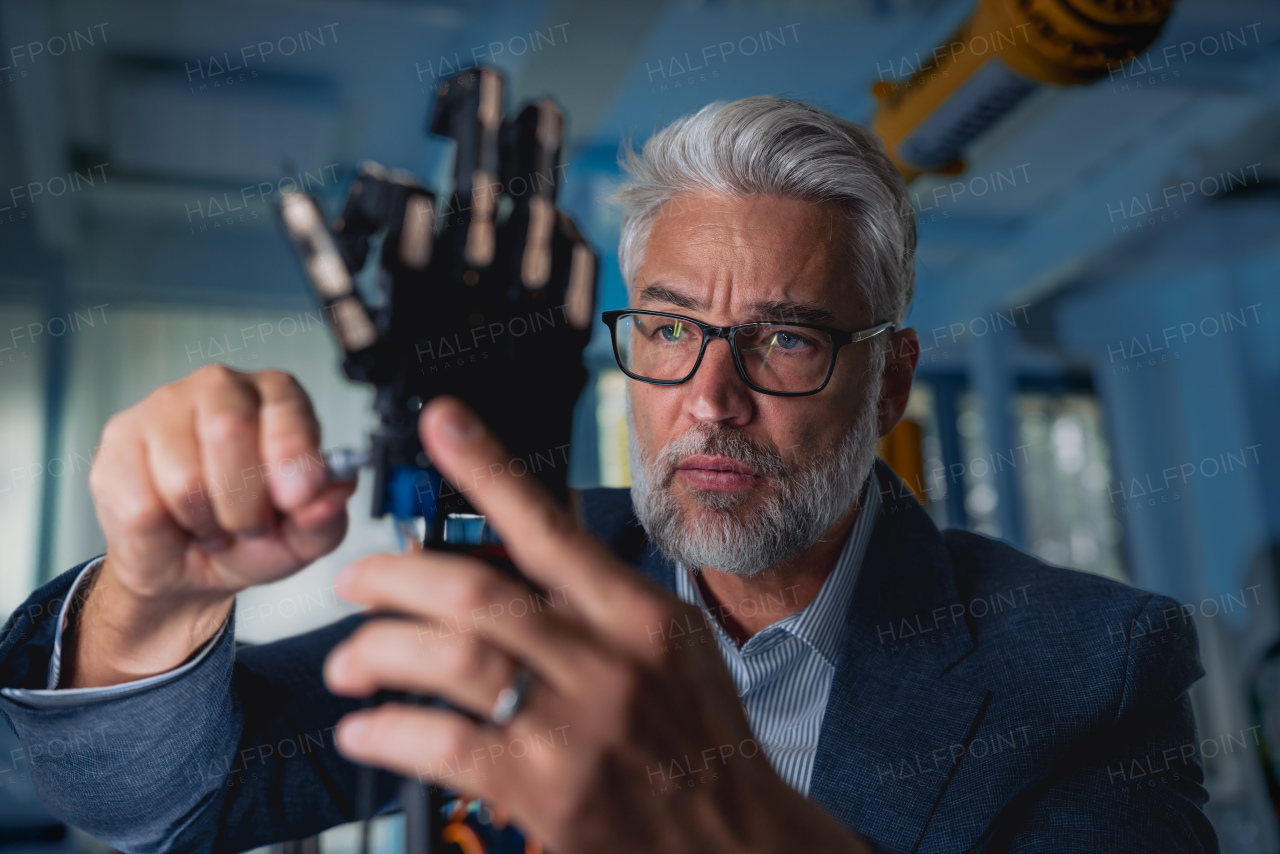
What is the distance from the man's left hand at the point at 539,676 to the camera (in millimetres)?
343

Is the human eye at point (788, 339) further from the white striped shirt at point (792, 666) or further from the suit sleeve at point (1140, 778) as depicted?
the suit sleeve at point (1140, 778)

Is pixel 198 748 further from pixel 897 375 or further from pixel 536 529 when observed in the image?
pixel 897 375

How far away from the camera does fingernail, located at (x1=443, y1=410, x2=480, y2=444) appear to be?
0.36 meters

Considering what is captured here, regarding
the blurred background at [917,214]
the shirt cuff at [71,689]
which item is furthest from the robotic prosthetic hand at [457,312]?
the blurred background at [917,214]

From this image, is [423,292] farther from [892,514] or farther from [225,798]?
[892,514]

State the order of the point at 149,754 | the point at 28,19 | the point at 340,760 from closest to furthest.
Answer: the point at 149,754, the point at 340,760, the point at 28,19

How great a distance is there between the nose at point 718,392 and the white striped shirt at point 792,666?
26 centimetres

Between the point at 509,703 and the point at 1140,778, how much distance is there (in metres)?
0.82

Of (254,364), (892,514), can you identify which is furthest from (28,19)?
(892,514)

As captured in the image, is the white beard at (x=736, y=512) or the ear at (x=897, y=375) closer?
the white beard at (x=736, y=512)

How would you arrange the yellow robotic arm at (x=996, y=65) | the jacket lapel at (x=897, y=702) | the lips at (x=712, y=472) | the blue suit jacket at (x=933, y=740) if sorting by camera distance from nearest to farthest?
1. the blue suit jacket at (x=933, y=740)
2. the jacket lapel at (x=897, y=702)
3. the lips at (x=712, y=472)
4. the yellow robotic arm at (x=996, y=65)

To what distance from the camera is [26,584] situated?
139 inches

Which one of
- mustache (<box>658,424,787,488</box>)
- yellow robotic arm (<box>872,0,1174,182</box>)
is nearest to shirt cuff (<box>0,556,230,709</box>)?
mustache (<box>658,424,787,488</box>)

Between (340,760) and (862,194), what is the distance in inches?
36.5
